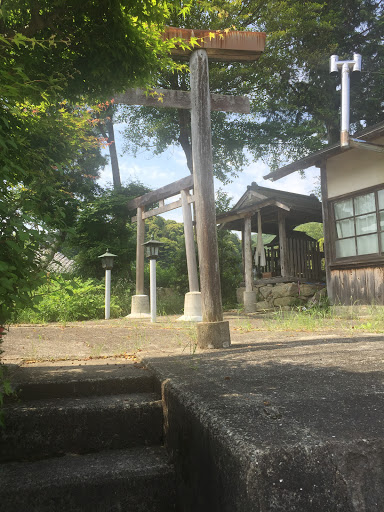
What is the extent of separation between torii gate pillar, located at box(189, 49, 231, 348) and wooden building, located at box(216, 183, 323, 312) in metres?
7.76

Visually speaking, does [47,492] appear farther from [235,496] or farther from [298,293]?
[298,293]

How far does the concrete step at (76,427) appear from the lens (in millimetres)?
A: 2203

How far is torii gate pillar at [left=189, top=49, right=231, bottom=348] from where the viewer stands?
14.1 feet

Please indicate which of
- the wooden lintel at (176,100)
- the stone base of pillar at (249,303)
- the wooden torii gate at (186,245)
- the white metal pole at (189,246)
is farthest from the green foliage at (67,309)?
the wooden lintel at (176,100)

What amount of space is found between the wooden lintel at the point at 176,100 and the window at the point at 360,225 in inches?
163

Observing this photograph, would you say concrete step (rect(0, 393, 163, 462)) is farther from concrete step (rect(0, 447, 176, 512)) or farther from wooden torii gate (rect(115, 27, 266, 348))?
wooden torii gate (rect(115, 27, 266, 348))

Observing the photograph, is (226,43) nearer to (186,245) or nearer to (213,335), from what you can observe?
(213,335)

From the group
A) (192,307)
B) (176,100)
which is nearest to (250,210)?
(192,307)

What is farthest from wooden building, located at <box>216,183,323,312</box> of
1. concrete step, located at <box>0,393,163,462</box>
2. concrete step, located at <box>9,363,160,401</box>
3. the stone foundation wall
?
concrete step, located at <box>0,393,163,462</box>

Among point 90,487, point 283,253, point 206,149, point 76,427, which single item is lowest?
point 90,487

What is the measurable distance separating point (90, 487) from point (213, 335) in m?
2.55

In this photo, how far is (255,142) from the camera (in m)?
19.2

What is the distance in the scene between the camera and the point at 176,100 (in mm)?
6641

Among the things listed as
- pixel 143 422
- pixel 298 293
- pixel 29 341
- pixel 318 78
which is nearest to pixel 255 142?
pixel 318 78
